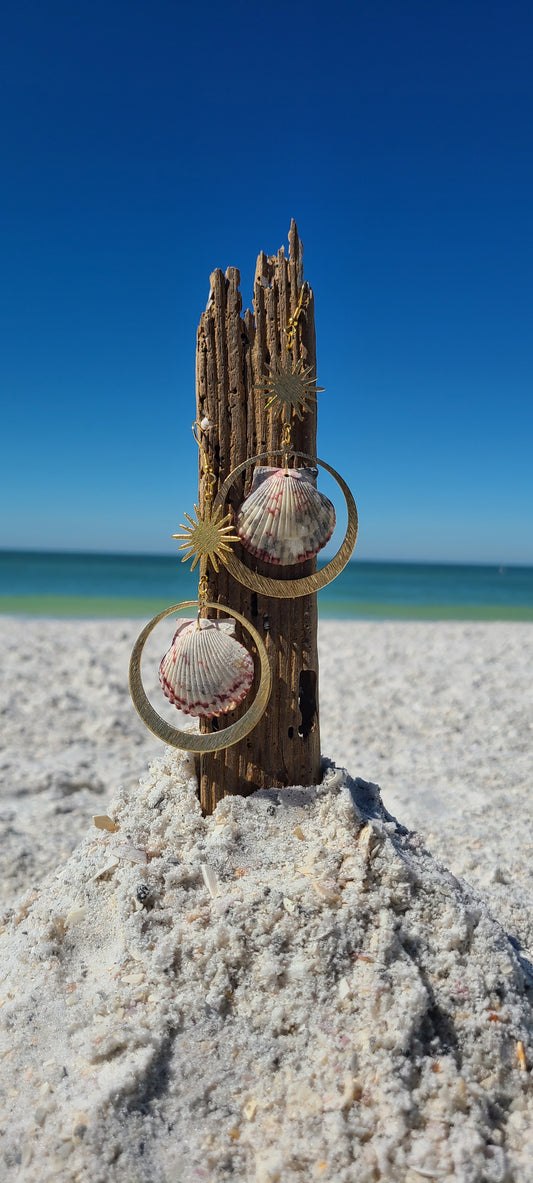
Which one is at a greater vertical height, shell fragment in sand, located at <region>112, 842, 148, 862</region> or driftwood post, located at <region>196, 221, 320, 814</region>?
driftwood post, located at <region>196, 221, 320, 814</region>

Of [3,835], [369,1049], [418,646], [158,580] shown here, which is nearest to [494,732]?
[418,646]

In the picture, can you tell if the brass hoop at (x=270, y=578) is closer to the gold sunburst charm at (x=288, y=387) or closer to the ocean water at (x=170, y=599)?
the gold sunburst charm at (x=288, y=387)

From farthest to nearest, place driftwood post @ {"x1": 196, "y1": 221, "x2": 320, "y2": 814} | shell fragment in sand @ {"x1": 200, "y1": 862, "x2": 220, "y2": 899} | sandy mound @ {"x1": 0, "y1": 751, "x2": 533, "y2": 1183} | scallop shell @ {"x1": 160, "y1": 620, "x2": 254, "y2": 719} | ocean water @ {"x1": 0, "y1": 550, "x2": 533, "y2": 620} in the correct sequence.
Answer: ocean water @ {"x1": 0, "y1": 550, "x2": 533, "y2": 620}, driftwood post @ {"x1": 196, "y1": 221, "x2": 320, "y2": 814}, scallop shell @ {"x1": 160, "y1": 620, "x2": 254, "y2": 719}, shell fragment in sand @ {"x1": 200, "y1": 862, "x2": 220, "y2": 899}, sandy mound @ {"x1": 0, "y1": 751, "x2": 533, "y2": 1183}

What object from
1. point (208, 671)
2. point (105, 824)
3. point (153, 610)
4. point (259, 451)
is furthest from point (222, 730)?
point (153, 610)

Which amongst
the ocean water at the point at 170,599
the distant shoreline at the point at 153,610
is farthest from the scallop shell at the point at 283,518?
the distant shoreline at the point at 153,610

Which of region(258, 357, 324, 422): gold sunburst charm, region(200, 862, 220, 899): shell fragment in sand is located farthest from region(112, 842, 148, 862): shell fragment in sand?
region(258, 357, 324, 422): gold sunburst charm

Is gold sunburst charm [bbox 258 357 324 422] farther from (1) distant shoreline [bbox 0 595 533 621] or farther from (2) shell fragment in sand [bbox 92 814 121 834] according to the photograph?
(1) distant shoreline [bbox 0 595 533 621]

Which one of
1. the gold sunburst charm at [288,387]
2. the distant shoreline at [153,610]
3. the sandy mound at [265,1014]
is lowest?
the sandy mound at [265,1014]
